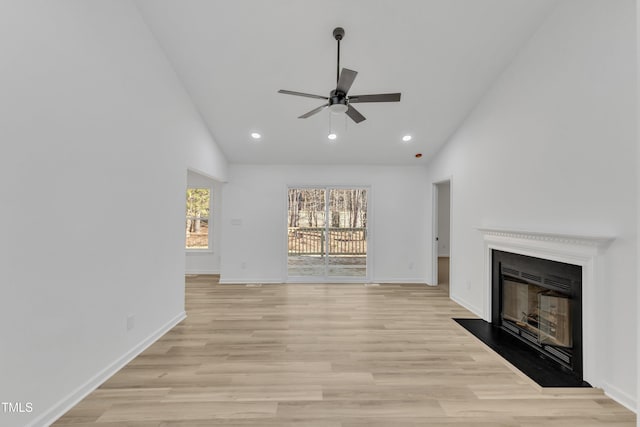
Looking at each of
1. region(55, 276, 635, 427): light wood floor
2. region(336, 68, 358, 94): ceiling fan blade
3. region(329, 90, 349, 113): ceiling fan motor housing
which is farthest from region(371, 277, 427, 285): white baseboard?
region(336, 68, 358, 94): ceiling fan blade

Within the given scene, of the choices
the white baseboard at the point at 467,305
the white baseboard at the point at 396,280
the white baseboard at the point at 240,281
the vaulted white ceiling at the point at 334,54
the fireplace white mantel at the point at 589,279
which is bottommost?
the white baseboard at the point at 240,281

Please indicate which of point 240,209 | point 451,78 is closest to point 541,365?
point 451,78

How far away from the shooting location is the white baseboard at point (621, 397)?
1999 millimetres

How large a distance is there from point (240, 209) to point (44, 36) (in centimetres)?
406

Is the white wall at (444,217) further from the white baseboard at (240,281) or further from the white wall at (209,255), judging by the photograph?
the white wall at (209,255)

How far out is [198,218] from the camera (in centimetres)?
671

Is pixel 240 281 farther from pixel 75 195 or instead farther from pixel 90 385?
pixel 75 195

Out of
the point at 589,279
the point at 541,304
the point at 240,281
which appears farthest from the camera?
the point at 240,281

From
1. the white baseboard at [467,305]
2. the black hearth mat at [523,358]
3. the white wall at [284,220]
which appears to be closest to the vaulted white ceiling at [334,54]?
the white wall at [284,220]

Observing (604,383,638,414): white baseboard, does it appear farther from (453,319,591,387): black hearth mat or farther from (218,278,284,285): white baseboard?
(218,278,284,285): white baseboard

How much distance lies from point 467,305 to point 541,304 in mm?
1295

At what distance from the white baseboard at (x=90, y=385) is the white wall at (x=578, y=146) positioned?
3.73m

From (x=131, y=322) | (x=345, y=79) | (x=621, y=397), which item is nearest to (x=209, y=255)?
(x=131, y=322)

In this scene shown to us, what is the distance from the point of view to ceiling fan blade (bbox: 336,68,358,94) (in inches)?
91.5
